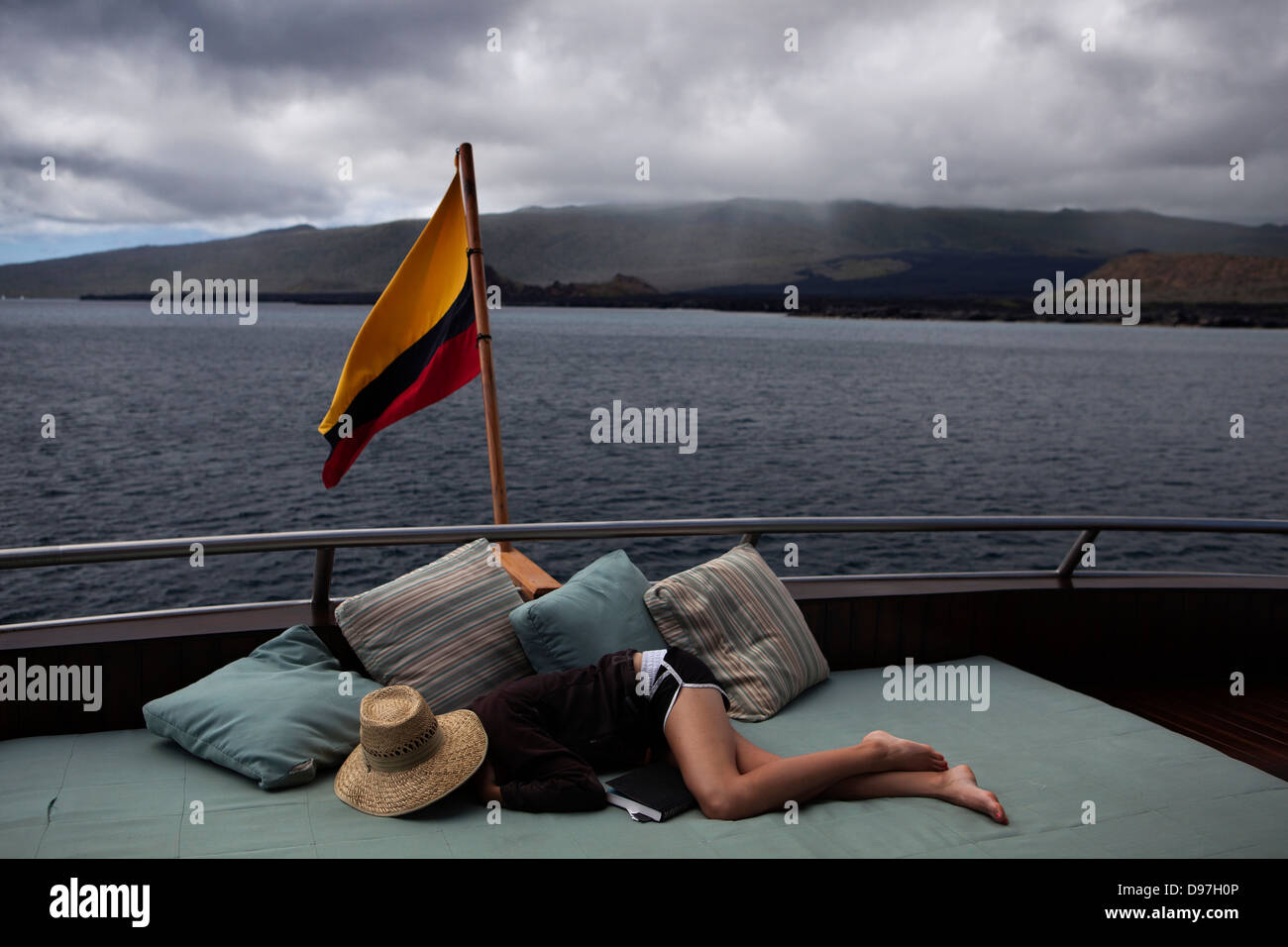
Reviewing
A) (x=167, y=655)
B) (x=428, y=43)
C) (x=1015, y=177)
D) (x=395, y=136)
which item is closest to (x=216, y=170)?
(x=395, y=136)

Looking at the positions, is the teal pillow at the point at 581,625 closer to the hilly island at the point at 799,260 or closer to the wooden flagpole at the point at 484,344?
the wooden flagpole at the point at 484,344

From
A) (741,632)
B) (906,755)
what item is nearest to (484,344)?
(741,632)

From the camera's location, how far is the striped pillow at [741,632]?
2934 millimetres

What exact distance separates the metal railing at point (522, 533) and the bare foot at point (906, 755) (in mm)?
823

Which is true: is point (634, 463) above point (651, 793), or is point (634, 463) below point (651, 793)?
below

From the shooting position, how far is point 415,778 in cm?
215

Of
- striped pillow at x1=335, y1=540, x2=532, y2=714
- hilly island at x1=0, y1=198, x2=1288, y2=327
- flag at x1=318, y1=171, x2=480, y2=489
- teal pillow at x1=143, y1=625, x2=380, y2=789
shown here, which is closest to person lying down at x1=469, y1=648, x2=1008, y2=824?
striped pillow at x1=335, y1=540, x2=532, y2=714

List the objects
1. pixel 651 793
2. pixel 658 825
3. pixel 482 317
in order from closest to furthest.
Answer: pixel 658 825
pixel 651 793
pixel 482 317

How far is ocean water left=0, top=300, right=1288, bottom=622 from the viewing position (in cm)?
1488

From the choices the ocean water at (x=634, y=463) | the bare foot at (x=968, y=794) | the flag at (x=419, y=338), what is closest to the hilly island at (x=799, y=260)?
the ocean water at (x=634, y=463)

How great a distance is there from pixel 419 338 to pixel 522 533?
56.8 inches

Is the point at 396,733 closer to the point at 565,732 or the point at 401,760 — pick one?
the point at 401,760

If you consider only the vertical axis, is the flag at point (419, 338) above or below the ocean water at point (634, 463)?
above

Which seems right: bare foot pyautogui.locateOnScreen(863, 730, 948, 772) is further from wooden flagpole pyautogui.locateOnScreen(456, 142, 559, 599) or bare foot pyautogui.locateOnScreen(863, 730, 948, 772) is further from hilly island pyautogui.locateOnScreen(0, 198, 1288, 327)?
hilly island pyautogui.locateOnScreen(0, 198, 1288, 327)
